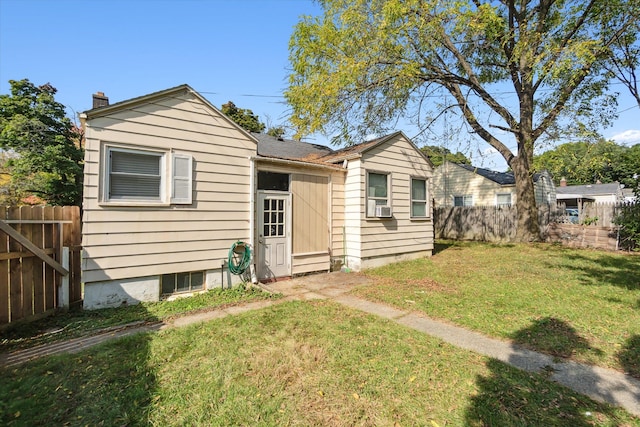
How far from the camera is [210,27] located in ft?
27.4

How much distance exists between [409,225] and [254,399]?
7784 millimetres

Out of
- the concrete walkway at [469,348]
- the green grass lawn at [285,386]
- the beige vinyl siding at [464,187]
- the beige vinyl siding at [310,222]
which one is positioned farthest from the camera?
the beige vinyl siding at [464,187]

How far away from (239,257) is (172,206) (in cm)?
172

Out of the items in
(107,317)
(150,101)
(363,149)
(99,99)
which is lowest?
(107,317)

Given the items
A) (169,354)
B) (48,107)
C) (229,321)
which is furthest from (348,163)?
(48,107)

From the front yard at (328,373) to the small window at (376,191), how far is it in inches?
143

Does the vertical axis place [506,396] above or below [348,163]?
below

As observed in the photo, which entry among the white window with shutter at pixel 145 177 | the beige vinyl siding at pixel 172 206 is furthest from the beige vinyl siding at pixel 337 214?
the white window with shutter at pixel 145 177

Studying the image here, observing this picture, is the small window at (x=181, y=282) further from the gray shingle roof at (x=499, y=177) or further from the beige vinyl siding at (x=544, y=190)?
the beige vinyl siding at (x=544, y=190)

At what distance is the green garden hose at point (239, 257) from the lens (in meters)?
5.99

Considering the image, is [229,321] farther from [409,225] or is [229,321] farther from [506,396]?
[409,225]

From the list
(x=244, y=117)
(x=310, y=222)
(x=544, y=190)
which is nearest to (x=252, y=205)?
(x=310, y=222)

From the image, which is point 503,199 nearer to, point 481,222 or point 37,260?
point 481,222

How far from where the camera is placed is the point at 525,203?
1220 cm
